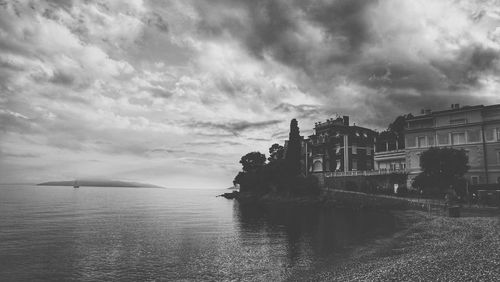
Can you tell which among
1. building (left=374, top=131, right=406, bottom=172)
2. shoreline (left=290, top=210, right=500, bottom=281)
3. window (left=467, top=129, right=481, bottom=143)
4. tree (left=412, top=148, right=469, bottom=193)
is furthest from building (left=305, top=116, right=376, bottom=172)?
shoreline (left=290, top=210, right=500, bottom=281)

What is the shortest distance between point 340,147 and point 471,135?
132ft

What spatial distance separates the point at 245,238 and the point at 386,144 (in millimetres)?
77767

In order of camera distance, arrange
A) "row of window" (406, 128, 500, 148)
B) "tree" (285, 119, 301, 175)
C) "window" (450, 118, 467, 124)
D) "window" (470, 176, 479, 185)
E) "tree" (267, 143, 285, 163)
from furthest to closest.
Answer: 1. "tree" (267, 143, 285, 163)
2. "tree" (285, 119, 301, 175)
3. "window" (450, 118, 467, 124)
4. "window" (470, 176, 479, 185)
5. "row of window" (406, 128, 500, 148)

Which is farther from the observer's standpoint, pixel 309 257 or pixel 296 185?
pixel 296 185

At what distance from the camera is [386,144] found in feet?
344

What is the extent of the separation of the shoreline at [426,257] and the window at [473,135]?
1296 inches

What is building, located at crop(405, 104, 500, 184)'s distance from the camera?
6419cm

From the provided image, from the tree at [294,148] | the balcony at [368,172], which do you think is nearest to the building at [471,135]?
the balcony at [368,172]

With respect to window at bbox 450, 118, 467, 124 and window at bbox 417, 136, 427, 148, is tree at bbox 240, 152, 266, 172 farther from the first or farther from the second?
window at bbox 450, 118, 467, 124

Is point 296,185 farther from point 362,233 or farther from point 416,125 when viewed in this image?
point 362,233

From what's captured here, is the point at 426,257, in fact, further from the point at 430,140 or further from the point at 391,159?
the point at 391,159

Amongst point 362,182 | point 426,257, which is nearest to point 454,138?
point 362,182

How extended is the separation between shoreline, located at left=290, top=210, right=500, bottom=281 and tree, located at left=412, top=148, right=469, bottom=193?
2107 centimetres

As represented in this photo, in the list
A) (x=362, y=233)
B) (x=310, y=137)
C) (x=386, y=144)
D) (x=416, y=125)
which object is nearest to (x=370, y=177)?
(x=416, y=125)
